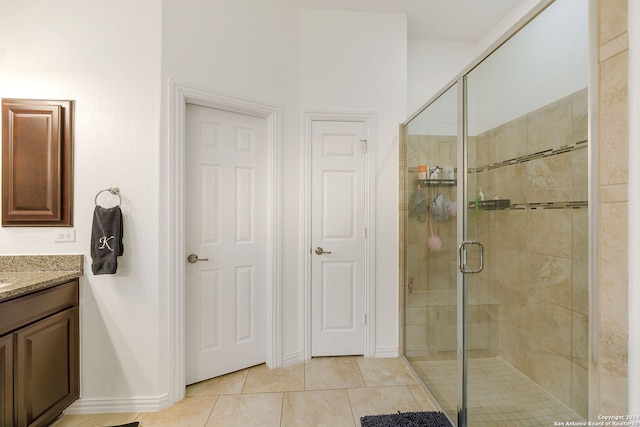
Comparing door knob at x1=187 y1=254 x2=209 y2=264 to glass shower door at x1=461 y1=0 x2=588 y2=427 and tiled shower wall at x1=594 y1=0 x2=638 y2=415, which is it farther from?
tiled shower wall at x1=594 y1=0 x2=638 y2=415

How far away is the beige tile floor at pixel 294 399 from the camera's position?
1.80 m

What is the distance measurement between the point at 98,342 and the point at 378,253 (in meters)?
2.09

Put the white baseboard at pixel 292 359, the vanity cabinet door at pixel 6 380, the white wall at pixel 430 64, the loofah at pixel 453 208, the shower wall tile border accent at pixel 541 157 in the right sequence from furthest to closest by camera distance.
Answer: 1. the white wall at pixel 430 64
2. the white baseboard at pixel 292 359
3. the loofah at pixel 453 208
4. the vanity cabinet door at pixel 6 380
5. the shower wall tile border accent at pixel 541 157

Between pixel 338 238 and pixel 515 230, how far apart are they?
55.4 inches

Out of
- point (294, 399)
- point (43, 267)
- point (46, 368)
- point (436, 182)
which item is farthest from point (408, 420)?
point (43, 267)

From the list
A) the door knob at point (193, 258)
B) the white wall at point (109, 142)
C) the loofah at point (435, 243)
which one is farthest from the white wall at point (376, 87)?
the door knob at point (193, 258)

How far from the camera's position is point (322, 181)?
8.40 feet

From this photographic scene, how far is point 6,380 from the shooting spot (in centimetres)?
143

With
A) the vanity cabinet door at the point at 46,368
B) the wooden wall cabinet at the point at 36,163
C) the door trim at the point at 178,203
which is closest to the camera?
the vanity cabinet door at the point at 46,368

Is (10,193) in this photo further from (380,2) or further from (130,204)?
(380,2)

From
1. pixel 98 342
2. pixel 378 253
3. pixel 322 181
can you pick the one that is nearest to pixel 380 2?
pixel 322 181

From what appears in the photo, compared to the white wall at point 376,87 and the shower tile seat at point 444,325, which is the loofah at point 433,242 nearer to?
the shower tile seat at point 444,325

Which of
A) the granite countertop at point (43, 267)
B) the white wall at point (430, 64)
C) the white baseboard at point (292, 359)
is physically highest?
the white wall at point (430, 64)

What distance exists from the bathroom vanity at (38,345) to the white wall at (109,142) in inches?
3.3
